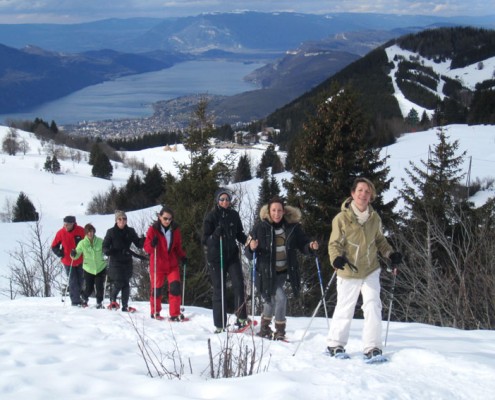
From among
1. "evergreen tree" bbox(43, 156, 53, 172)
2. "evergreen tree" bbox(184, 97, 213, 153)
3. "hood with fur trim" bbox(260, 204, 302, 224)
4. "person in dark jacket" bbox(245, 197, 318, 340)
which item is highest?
"evergreen tree" bbox(184, 97, 213, 153)

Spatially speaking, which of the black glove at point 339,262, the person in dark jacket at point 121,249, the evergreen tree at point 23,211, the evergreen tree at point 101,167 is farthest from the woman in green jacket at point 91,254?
the evergreen tree at point 101,167

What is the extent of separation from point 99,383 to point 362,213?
2944 millimetres

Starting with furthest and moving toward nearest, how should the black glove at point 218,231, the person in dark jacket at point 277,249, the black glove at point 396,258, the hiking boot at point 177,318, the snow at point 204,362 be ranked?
the hiking boot at point 177,318 → the black glove at point 218,231 → the person in dark jacket at point 277,249 → the black glove at point 396,258 → the snow at point 204,362

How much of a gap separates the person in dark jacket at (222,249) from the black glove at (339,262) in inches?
79.2

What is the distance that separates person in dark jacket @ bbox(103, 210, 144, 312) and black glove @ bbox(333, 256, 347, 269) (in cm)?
419

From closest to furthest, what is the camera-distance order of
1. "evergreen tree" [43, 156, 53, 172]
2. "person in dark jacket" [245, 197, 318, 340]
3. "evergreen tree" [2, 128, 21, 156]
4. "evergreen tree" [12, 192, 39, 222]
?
"person in dark jacket" [245, 197, 318, 340]
"evergreen tree" [12, 192, 39, 222]
"evergreen tree" [43, 156, 53, 172]
"evergreen tree" [2, 128, 21, 156]

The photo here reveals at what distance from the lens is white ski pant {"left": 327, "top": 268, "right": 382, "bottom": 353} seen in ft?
16.9

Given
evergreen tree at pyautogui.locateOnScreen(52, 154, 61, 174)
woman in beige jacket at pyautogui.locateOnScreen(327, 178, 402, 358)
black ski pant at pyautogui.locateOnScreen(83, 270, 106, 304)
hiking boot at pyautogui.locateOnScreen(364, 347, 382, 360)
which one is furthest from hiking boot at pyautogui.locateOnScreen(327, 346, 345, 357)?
evergreen tree at pyautogui.locateOnScreen(52, 154, 61, 174)

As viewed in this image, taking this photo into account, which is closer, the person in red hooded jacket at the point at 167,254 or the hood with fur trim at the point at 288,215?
the hood with fur trim at the point at 288,215

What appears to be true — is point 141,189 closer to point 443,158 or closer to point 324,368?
point 443,158

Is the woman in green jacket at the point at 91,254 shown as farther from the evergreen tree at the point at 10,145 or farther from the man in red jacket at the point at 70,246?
the evergreen tree at the point at 10,145

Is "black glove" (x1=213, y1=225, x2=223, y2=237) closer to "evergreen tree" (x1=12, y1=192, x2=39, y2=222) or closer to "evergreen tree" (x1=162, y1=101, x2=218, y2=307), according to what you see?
"evergreen tree" (x1=162, y1=101, x2=218, y2=307)

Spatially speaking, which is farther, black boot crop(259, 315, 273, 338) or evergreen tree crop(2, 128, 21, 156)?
evergreen tree crop(2, 128, 21, 156)

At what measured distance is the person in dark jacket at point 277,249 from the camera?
6.09m
